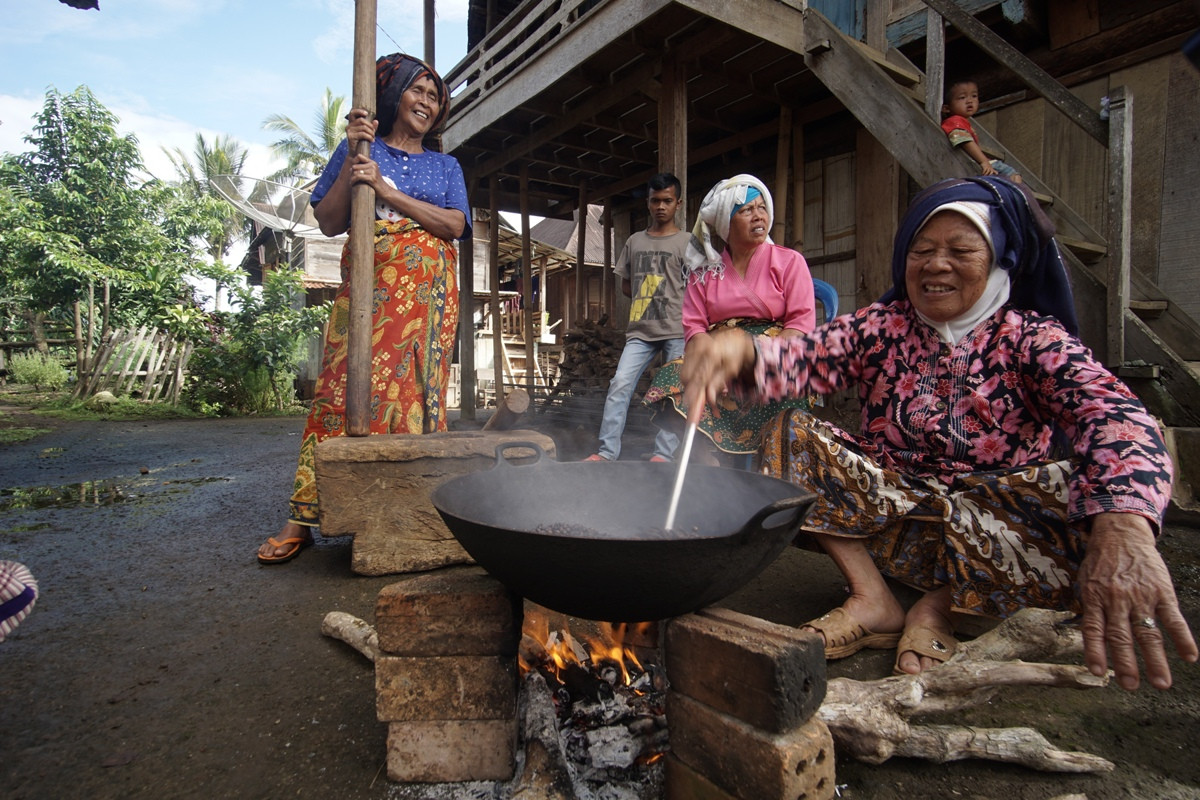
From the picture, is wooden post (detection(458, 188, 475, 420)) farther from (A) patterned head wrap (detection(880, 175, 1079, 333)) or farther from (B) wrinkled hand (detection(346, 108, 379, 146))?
(A) patterned head wrap (detection(880, 175, 1079, 333))

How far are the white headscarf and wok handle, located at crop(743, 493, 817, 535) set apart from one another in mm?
901

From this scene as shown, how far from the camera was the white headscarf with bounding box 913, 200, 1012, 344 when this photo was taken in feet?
5.17

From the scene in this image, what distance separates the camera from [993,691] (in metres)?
1.51

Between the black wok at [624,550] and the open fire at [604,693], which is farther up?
the black wok at [624,550]

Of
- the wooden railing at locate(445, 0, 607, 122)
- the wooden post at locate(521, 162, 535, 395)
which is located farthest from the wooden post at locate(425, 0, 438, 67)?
the wooden post at locate(521, 162, 535, 395)

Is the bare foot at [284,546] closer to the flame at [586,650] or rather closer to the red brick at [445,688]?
the flame at [586,650]

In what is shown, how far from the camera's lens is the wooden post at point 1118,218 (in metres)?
3.15

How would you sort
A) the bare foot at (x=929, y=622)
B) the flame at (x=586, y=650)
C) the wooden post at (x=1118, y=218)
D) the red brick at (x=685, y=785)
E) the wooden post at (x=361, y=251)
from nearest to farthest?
the red brick at (x=685, y=785)
the flame at (x=586, y=650)
the bare foot at (x=929, y=622)
the wooden post at (x=361, y=251)
the wooden post at (x=1118, y=218)

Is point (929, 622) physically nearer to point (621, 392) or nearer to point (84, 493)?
point (621, 392)

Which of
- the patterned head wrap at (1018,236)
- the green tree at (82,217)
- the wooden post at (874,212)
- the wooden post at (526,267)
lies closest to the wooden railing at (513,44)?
the wooden post at (526,267)

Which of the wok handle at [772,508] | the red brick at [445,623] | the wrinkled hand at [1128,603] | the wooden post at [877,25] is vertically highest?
the wooden post at [877,25]

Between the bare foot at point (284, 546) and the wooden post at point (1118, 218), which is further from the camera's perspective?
the wooden post at point (1118, 218)

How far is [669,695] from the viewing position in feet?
3.93

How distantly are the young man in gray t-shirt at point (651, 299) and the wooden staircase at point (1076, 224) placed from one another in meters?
1.31
